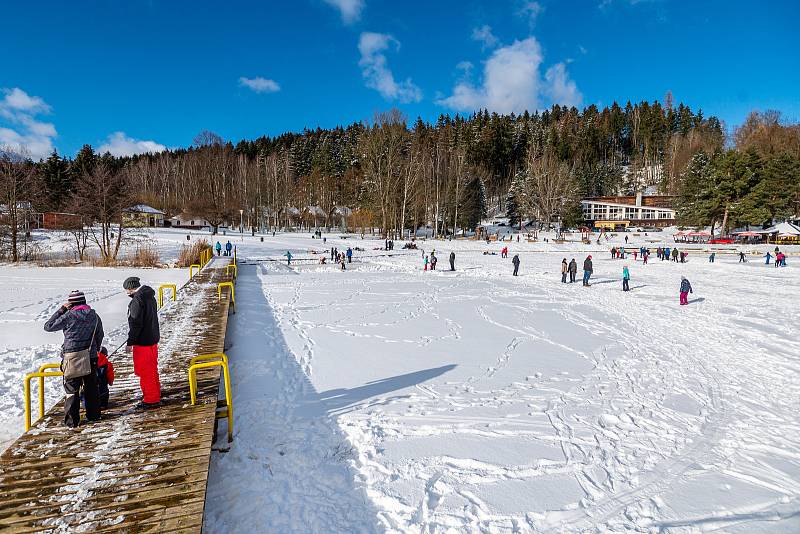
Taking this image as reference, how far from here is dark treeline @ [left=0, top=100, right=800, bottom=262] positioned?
44594 millimetres

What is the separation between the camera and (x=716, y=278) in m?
22.7

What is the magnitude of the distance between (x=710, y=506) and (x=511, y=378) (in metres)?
3.49

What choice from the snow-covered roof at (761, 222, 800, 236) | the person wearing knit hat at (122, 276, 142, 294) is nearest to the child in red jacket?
the person wearing knit hat at (122, 276, 142, 294)

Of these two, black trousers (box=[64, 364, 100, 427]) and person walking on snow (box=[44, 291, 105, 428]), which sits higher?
person walking on snow (box=[44, 291, 105, 428])

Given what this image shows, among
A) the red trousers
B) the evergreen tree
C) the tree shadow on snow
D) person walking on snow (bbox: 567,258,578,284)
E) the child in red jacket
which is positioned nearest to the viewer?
the red trousers

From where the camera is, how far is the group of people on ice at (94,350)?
4141 millimetres

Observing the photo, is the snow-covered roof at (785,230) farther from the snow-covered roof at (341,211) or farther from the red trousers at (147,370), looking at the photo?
the red trousers at (147,370)

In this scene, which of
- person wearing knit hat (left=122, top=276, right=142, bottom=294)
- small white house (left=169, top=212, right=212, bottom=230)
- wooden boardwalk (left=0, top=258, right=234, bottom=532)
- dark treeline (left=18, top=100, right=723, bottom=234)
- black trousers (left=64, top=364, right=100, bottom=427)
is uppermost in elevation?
dark treeline (left=18, top=100, right=723, bottom=234)

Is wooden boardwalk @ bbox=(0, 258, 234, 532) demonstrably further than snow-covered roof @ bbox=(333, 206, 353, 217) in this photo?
No

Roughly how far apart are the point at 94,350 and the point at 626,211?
253 ft

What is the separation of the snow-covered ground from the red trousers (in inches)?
45.6

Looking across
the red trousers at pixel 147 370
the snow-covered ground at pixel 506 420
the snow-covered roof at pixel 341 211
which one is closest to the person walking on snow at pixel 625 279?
the snow-covered ground at pixel 506 420

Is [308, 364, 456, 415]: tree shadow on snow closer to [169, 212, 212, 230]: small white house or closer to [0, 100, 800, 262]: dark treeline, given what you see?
[0, 100, 800, 262]: dark treeline

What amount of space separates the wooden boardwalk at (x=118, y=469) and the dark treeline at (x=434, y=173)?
28624 millimetres
